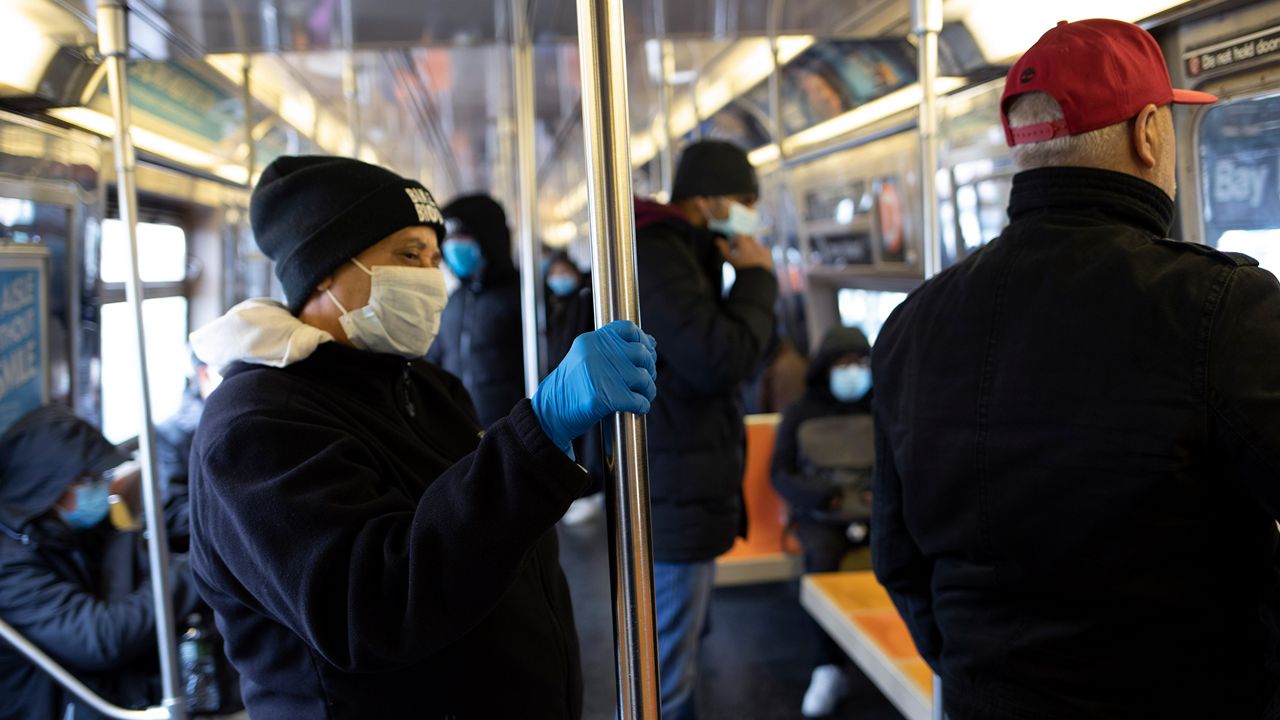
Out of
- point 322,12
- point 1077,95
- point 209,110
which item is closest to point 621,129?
point 1077,95

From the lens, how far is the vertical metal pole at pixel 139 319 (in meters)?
2.39

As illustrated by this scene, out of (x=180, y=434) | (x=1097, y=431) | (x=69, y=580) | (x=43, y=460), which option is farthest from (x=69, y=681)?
(x=1097, y=431)

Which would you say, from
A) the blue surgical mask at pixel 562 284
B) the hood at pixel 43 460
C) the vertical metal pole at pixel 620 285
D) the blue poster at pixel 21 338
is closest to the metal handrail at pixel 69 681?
the hood at pixel 43 460

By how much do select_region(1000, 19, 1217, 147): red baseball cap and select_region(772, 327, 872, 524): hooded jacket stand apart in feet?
10.2

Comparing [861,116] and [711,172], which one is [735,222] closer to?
[711,172]

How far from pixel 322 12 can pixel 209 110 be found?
2011mm

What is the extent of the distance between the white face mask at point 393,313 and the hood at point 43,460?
1725mm

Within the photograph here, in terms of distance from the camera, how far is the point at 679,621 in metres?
2.73

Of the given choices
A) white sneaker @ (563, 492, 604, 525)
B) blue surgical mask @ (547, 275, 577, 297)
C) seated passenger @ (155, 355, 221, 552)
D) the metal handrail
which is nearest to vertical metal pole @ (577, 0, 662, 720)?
the metal handrail

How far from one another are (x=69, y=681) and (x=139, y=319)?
0.97m

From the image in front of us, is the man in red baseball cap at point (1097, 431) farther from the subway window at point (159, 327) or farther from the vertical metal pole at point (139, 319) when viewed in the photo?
the subway window at point (159, 327)

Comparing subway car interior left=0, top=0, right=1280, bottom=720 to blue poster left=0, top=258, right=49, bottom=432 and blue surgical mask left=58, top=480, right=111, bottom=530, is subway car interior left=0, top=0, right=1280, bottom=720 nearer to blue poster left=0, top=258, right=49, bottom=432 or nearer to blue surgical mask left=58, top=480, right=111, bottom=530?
blue poster left=0, top=258, right=49, bottom=432

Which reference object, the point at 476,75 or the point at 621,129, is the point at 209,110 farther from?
the point at 621,129

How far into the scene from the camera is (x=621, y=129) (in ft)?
3.42
